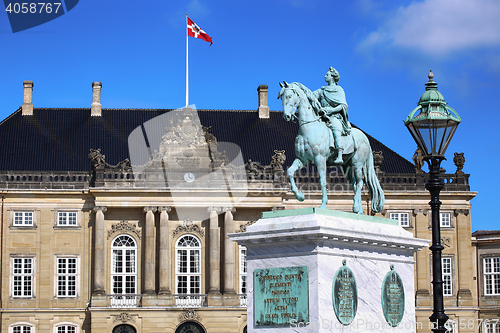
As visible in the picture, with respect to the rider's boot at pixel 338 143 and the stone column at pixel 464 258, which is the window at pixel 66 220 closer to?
the stone column at pixel 464 258

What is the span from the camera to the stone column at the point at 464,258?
52844mm

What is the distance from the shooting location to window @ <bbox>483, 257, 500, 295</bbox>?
54.8 metres

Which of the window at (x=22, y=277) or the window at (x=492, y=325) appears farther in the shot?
the window at (x=492, y=325)

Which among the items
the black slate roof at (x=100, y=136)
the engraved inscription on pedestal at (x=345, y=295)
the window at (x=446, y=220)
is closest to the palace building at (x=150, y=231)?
the black slate roof at (x=100, y=136)

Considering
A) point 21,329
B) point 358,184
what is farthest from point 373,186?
point 21,329

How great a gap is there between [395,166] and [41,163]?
20304 millimetres

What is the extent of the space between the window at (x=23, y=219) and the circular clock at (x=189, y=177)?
28.2 feet

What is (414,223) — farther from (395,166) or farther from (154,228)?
(154,228)

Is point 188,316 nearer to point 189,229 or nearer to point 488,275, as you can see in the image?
point 189,229

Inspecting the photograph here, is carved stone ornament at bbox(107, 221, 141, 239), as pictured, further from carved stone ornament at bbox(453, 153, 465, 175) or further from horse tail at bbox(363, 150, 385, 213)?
horse tail at bbox(363, 150, 385, 213)

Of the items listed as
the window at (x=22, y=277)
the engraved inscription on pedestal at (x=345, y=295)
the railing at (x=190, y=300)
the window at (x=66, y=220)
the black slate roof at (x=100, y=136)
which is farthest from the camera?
the black slate roof at (x=100, y=136)

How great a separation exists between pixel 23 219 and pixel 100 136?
23.3ft

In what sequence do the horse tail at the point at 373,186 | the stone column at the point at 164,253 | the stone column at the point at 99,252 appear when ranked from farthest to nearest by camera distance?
the stone column at the point at 164,253 < the stone column at the point at 99,252 < the horse tail at the point at 373,186

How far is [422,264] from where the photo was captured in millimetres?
52531
